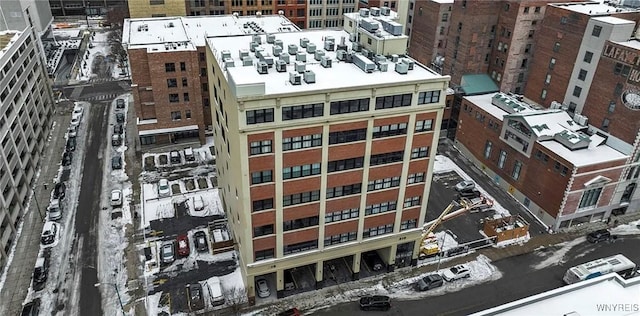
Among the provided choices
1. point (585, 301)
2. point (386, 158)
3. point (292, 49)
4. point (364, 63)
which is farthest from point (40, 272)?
point (585, 301)

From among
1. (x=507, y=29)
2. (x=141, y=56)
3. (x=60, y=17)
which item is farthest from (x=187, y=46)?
(x=60, y=17)

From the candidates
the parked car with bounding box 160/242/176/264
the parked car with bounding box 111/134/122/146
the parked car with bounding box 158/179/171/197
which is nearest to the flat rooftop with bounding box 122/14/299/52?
the parked car with bounding box 111/134/122/146

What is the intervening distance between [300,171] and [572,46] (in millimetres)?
60124

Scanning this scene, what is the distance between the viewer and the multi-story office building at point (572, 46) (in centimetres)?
7544

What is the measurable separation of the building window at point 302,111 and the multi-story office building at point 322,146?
4.4 inches

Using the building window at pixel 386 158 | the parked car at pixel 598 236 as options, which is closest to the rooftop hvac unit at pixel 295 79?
the building window at pixel 386 158

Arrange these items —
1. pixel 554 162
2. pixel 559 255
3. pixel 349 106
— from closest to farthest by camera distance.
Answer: pixel 349 106, pixel 559 255, pixel 554 162

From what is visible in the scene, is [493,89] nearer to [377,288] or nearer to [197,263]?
[377,288]

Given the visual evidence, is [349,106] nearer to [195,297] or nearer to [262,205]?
[262,205]

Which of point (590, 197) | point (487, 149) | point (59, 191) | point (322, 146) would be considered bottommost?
point (59, 191)

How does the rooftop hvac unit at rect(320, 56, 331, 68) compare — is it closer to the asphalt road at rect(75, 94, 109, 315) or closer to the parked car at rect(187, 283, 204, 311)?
the parked car at rect(187, 283, 204, 311)

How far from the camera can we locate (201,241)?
68.9m

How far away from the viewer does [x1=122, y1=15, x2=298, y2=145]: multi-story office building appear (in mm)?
88438

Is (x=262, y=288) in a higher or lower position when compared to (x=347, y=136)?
lower
